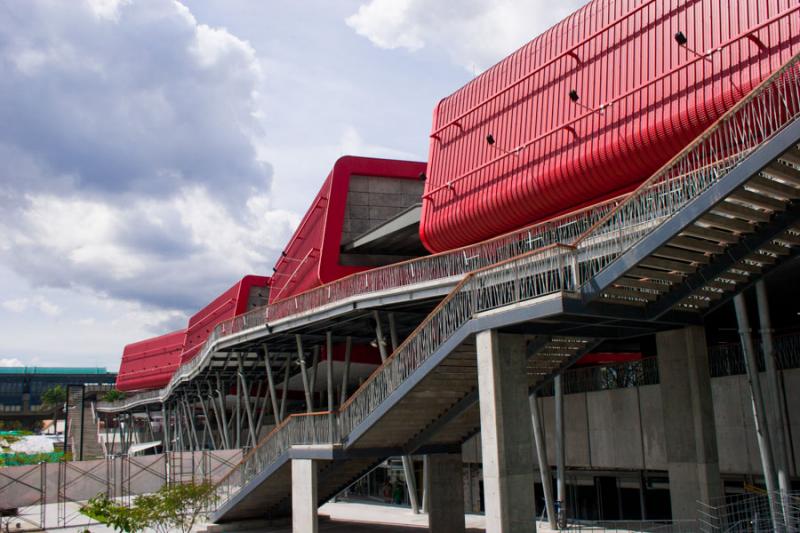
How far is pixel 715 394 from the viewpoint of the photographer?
23.7m

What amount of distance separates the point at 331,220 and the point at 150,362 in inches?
2224

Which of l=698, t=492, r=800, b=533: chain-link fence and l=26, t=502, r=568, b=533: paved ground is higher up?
l=698, t=492, r=800, b=533: chain-link fence

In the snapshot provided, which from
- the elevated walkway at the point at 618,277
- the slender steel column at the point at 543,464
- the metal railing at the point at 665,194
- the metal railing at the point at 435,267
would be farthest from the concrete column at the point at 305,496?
the metal railing at the point at 665,194

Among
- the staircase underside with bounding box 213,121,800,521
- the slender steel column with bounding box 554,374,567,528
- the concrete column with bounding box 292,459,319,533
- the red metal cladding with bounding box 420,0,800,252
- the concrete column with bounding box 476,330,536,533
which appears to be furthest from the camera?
the slender steel column with bounding box 554,374,567,528

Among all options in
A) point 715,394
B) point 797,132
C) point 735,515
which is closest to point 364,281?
point 715,394

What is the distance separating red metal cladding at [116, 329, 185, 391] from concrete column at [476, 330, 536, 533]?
64.9 m

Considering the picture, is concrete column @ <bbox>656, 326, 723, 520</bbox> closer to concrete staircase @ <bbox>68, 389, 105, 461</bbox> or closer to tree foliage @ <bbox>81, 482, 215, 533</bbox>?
tree foliage @ <bbox>81, 482, 215, 533</bbox>

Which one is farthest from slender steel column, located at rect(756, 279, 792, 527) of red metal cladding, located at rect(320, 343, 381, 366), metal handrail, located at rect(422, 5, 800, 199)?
red metal cladding, located at rect(320, 343, 381, 366)

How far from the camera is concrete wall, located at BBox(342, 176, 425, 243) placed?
3799cm

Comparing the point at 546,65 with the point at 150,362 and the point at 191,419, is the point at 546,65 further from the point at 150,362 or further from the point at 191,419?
the point at 150,362

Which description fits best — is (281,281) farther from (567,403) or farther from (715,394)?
(715,394)

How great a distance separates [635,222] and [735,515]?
389 inches

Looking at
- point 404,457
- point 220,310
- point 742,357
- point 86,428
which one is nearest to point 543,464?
point 404,457

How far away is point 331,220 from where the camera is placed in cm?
3716
